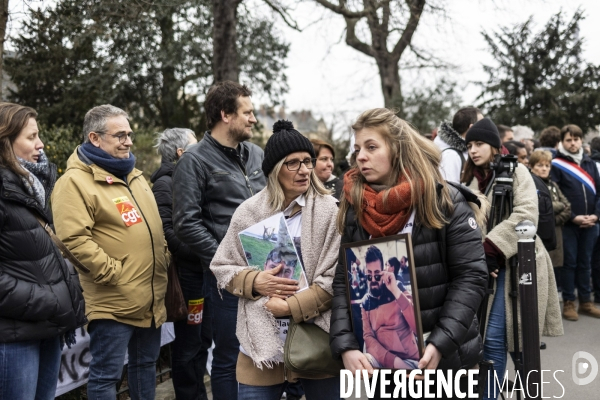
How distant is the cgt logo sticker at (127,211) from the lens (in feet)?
12.5

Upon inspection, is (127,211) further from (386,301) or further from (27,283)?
(386,301)

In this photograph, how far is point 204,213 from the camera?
398 cm

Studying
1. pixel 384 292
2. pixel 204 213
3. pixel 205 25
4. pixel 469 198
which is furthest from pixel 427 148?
pixel 205 25

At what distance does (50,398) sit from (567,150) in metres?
6.63

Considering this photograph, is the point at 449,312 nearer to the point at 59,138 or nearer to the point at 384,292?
the point at 384,292

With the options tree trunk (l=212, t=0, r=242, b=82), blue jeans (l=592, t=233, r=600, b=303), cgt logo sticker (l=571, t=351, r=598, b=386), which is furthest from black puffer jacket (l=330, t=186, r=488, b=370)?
tree trunk (l=212, t=0, r=242, b=82)

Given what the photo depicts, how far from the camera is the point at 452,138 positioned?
534 centimetres

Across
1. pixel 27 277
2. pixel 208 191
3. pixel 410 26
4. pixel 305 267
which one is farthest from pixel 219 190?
pixel 410 26

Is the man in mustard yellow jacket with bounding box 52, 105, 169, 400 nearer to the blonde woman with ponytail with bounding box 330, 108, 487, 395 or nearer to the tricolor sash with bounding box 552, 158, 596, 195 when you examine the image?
the blonde woman with ponytail with bounding box 330, 108, 487, 395

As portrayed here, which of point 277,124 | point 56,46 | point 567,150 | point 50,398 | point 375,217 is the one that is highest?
point 56,46

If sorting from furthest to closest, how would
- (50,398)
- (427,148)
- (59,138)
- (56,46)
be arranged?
1. (56,46)
2. (59,138)
3. (50,398)
4. (427,148)

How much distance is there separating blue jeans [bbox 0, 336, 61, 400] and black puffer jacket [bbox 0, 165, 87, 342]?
0.07 m

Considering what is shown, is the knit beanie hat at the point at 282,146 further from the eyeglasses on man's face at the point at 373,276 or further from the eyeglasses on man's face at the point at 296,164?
the eyeglasses on man's face at the point at 373,276

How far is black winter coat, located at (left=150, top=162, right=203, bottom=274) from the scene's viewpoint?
4516 mm
